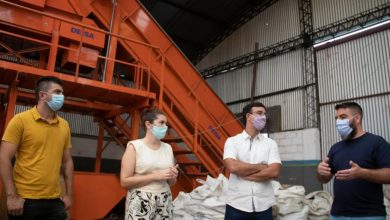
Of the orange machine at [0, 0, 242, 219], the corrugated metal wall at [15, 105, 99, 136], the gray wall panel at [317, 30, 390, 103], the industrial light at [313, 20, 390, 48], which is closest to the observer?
the orange machine at [0, 0, 242, 219]

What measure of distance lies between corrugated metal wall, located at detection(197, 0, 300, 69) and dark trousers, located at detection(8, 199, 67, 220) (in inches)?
498

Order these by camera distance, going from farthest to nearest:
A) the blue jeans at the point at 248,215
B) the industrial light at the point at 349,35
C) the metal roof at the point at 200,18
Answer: the metal roof at the point at 200,18, the industrial light at the point at 349,35, the blue jeans at the point at 248,215

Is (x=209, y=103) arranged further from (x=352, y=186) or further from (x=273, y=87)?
(x=273, y=87)

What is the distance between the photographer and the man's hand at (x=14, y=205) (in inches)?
92.8

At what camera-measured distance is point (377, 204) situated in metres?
2.70

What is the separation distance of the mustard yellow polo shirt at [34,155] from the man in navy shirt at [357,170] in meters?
2.37

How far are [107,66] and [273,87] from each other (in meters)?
8.83

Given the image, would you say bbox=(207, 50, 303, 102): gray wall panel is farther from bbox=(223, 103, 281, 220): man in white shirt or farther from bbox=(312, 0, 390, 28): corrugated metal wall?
bbox=(223, 103, 281, 220): man in white shirt

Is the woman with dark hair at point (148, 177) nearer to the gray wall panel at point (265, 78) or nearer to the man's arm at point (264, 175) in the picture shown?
the man's arm at point (264, 175)

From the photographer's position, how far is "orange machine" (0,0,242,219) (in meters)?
5.79

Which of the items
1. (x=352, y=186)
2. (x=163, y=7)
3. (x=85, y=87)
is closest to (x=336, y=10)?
(x=163, y=7)

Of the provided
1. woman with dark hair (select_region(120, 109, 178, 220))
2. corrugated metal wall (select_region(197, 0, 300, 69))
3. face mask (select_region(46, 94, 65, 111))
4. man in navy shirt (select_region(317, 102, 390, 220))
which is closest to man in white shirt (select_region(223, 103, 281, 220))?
man in navy shirt (select_region(317, 102, 390, 220))

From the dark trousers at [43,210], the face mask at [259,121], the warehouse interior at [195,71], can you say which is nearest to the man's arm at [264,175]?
the face mask at [259,121]

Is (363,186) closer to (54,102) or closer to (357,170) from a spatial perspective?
(357,170)
